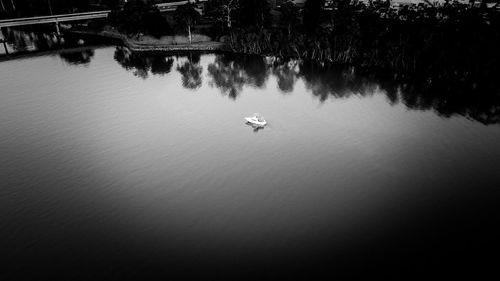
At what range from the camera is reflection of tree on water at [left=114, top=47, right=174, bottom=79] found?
7700cm

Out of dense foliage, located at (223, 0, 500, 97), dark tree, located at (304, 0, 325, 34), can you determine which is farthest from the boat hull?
dark tree, located at (304, 0, 325, 34)

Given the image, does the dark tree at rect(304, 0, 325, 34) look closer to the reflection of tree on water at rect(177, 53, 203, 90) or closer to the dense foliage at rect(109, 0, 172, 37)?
the reflection of tree on water at rect(177, 53, 203, 90)

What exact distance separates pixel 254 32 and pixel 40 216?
64731mm

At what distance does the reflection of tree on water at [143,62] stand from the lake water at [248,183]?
44.1 ft

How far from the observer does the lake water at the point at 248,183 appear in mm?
28391

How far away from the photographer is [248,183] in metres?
37.6

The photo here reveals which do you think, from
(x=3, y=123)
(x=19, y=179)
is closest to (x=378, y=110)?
(x=19, y=179)

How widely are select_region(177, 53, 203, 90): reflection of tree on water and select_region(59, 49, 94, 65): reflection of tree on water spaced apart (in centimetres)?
2521

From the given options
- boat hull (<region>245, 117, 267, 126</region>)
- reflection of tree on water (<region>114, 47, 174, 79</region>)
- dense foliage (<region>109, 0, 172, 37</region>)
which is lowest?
boat hull (<region>245, 117, 267, 126</region>)

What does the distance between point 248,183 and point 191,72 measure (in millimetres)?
44574

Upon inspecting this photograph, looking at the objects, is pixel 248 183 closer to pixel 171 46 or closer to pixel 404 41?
pixel 404 41

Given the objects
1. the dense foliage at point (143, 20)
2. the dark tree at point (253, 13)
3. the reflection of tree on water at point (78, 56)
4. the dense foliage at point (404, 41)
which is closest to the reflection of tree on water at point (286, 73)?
the dense foliage at point (404, 41)

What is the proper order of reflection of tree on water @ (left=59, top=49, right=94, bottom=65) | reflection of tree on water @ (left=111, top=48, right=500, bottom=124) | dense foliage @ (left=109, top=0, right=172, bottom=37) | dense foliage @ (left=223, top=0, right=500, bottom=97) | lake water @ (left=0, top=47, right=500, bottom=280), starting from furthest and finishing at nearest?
dense foliage @ (left=109, top=0, right=172, bottom=37), reflection of tree on water @ (left=59, top=49, right=94, bottom=65), dense foliage @ (left=223, top=0, right=500, bottom=97), reflection of tree on water @ (left=111, top=48, right=500, bottom=124), lake water @ (left=0, top=47, right=500, bottom=280)

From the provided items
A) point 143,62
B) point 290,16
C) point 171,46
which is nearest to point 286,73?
point 290,16
